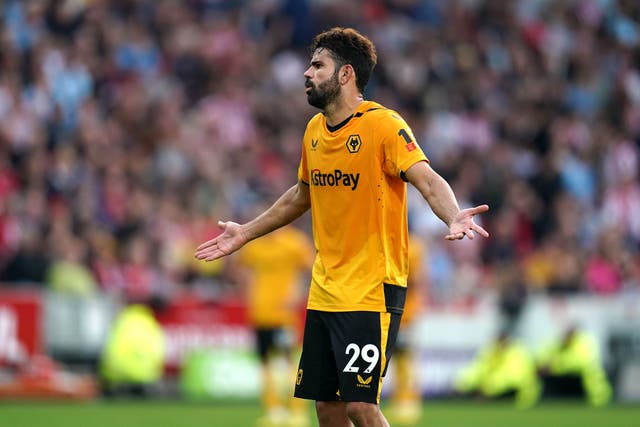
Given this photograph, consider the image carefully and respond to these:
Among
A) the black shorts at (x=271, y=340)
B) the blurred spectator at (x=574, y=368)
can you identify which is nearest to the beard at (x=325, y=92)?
the black shorts at (x=271, y=340)

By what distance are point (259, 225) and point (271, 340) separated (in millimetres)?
7736

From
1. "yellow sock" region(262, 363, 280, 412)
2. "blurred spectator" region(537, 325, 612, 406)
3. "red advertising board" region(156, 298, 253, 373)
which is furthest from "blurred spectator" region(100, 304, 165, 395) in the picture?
"blurred spectator" region(537, 325, 612, 406)

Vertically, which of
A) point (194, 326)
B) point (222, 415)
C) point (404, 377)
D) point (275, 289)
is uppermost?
point (275, 289)

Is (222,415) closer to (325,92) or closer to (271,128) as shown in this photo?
(271,128)

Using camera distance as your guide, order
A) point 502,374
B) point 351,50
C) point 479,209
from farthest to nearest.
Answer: point 502,374
point 351,50
point 479,209

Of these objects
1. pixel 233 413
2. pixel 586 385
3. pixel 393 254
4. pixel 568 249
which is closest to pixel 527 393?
pixel 586 385

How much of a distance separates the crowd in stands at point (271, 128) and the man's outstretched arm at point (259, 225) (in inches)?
336

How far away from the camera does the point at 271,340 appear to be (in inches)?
635

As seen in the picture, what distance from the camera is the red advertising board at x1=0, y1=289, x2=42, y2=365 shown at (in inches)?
674

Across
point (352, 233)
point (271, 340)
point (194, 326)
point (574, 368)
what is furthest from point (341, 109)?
point (574, 368)

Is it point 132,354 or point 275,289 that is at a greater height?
point 275,289

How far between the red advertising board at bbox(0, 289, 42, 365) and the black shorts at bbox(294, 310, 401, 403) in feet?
32.5

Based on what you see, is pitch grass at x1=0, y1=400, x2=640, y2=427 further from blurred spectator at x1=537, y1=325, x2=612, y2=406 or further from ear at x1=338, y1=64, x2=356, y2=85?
ear at x1=338, y1=64, x2=356, y2=85

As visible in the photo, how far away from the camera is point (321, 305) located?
7914 millimetres
